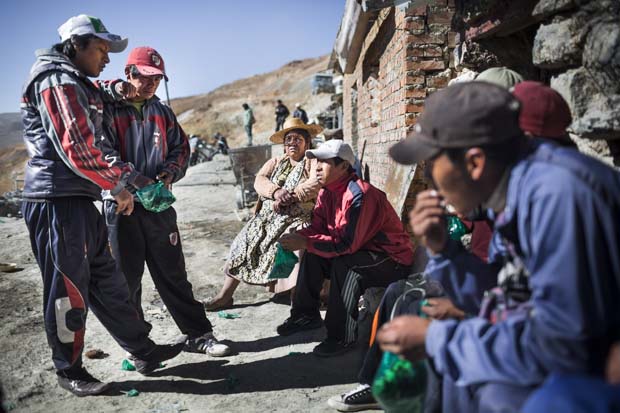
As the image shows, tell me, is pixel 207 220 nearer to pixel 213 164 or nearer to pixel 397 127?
pixel 397 127

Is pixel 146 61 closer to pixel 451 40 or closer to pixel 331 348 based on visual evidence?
pixel 331 348

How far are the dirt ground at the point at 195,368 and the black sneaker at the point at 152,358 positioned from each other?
52 mm

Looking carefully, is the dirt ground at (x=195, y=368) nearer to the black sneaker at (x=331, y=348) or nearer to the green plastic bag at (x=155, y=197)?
the black sneaker at (x=331, y=348)

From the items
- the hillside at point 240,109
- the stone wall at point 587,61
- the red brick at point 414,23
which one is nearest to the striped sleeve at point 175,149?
the red brick at point 414,23

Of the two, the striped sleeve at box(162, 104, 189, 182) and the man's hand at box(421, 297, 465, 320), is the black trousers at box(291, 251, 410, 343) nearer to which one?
the striped sleeve at box(162, 104, 189, 182)

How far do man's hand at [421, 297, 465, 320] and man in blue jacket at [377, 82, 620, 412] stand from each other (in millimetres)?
221

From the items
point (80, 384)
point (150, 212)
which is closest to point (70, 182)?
point (150, 212)

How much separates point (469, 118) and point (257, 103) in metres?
49.6

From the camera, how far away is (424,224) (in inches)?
66.9

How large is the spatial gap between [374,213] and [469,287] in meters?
1.61

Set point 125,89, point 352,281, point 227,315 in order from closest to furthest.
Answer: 1. point 125,89
2. point 352,281
3. point 227,315

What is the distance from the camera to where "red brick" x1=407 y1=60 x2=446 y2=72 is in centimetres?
436

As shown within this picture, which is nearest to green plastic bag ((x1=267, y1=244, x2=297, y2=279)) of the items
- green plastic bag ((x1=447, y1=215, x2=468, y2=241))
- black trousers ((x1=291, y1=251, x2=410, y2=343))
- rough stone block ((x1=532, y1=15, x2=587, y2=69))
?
black trousers ((x1=291, y1=251, x2=410, y2=343))

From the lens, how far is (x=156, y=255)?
138 inches
